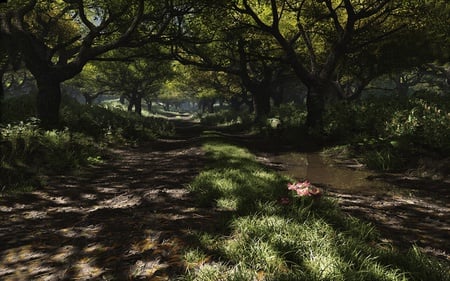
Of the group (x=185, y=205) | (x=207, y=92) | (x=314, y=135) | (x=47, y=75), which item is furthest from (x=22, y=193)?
(x=207, y=92)

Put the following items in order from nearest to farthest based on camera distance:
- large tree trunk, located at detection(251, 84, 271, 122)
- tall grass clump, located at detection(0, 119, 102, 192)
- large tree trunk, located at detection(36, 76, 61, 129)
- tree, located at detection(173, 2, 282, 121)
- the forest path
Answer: the forest path, tall grass clump, located at detection(0, 119, 102, 192), large tree trunk, located at detection(36, 76, 61, 129), tree, located at detection(173, 2, 282, 121), large tree trunk, located at detection(251, 84, 271, 122)

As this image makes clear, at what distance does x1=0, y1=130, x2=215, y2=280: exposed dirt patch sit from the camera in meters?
4.02

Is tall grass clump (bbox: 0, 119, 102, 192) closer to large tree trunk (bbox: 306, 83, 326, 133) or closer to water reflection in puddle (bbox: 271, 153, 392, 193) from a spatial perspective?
water reflection in puddle (bbox: 271, 153, 392, 193)

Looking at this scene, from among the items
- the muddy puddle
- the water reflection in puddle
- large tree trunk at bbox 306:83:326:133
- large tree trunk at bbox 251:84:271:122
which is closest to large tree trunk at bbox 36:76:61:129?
the water reflection in puddle

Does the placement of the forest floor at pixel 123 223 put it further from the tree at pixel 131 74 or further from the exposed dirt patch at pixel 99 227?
the tree at pixel 131 74

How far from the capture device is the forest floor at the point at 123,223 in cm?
409

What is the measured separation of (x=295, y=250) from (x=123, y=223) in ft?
8.82

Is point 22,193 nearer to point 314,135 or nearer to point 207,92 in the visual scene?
point 314,135

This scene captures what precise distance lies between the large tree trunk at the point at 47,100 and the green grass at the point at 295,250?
11659mm

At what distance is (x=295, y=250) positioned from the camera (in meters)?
3.99

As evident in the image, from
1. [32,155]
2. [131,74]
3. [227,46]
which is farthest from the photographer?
[131,74]

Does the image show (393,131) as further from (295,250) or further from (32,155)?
(32,155)

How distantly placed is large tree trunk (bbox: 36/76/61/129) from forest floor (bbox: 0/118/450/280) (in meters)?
6.26

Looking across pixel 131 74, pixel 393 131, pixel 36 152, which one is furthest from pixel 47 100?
pixel 131 74
